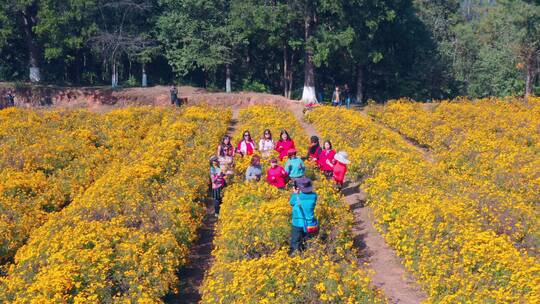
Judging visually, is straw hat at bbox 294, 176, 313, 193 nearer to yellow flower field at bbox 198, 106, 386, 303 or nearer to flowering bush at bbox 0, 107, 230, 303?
yellow flower field at bbox 198, 106, 386, 303

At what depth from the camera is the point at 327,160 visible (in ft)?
45.0

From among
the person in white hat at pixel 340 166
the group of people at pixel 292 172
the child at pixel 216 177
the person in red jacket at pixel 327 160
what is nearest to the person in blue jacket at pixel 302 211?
the group of people at pixel 292 172

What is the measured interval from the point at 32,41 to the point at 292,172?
35132 millimetres

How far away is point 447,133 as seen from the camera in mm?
20234

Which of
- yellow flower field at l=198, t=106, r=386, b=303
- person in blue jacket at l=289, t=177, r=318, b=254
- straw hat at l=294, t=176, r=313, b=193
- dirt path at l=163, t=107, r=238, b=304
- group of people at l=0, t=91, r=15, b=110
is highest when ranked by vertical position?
group of people at l=0, t=91, r=15, b=110

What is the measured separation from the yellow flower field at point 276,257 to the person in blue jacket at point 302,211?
0.27 metres

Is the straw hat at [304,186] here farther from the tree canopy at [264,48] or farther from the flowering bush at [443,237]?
the tree canopy at [264,48]

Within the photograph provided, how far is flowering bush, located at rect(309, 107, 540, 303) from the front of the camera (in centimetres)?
772

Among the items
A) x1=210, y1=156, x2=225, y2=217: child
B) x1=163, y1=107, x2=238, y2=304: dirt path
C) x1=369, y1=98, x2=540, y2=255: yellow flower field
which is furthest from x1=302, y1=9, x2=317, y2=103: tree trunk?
x1=210, y1=156, x2=225, y2=217: child

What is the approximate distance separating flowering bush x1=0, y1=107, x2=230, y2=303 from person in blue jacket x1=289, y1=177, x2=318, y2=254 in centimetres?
213

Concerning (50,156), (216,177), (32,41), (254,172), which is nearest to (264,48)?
(32,41)

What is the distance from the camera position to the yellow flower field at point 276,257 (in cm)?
729

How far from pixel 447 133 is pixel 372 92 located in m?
28.0

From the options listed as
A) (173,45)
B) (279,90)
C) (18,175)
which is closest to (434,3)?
(279,90)
